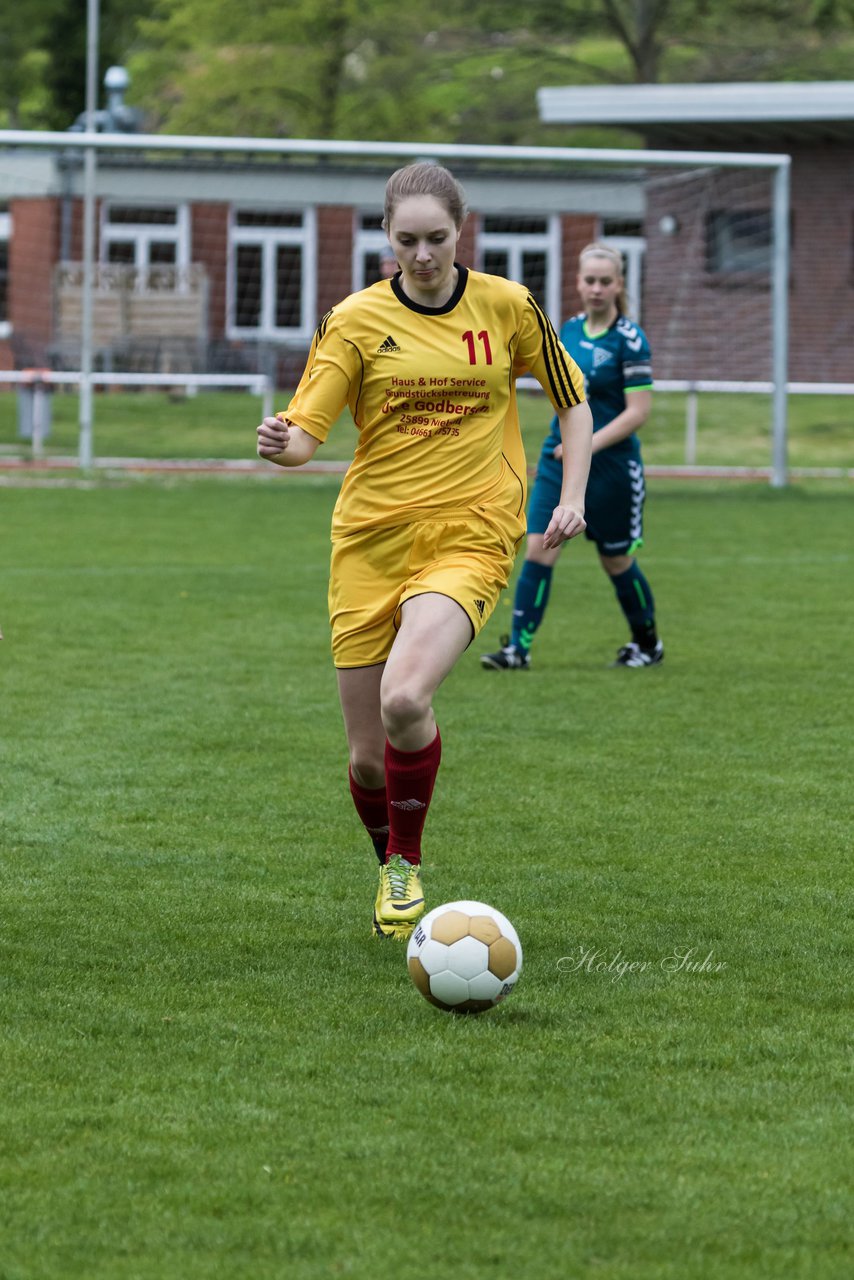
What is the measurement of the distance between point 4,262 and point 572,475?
28.2 m

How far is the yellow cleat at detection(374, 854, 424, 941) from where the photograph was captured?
4871mm

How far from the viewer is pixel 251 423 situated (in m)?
25.0

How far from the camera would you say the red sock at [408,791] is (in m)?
4.91

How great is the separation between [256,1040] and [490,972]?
1.78 ft

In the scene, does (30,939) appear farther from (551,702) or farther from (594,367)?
(594,367)

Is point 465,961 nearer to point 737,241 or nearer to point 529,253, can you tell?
point 529,253

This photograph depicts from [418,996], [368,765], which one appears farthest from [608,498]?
[418,996]

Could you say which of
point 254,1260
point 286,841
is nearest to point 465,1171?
point 254,1260

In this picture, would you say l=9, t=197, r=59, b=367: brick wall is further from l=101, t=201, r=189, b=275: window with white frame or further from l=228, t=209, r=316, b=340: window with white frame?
l=228, t=209, r=316, b=340: window with white frame

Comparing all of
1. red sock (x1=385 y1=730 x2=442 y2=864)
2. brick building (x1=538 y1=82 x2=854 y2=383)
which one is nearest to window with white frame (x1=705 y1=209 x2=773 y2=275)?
brick building (x1=538 y1=82 x2=854 y2=383)

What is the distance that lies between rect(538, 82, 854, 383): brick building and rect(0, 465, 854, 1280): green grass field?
19.0 m

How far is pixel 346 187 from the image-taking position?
25.7 meters

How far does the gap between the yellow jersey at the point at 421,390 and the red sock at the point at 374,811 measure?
731 millimetres

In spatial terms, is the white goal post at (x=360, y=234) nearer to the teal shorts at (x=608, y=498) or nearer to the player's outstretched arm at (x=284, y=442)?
the teal shorts at (x=608, y=498)
